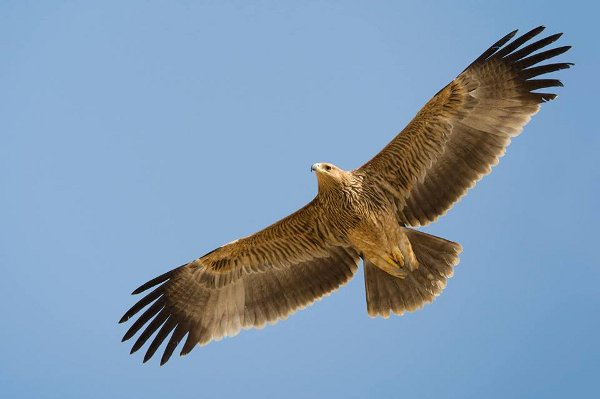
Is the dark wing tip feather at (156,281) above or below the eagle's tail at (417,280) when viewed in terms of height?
above

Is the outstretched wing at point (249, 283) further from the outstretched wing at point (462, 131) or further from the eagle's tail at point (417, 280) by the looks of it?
the outstretched wing at point (462, 131)

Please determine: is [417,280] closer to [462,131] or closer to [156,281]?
[462,131]

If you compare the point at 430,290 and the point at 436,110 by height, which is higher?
the point at 436,110

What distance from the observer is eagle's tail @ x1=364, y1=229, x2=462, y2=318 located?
1335 cm

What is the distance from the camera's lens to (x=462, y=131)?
525 inches

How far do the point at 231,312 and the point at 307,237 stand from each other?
1488mm

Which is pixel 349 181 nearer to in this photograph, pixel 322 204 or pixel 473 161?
pixel 322 204

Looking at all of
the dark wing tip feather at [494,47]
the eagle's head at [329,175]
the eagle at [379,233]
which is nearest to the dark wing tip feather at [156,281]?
the eagle at [379,233]

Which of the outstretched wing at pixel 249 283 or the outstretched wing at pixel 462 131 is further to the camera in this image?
the outstretched wing at pixel 249 283

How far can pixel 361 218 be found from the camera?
523 inches

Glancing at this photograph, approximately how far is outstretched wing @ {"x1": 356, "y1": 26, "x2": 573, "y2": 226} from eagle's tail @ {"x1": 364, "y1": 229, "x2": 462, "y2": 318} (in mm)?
355

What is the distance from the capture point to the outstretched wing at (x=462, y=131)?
42.8 feet

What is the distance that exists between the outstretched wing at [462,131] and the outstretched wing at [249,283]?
1166 millimetres

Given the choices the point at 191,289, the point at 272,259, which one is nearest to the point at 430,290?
the point at 272,259
